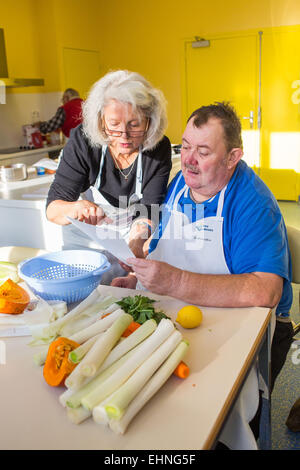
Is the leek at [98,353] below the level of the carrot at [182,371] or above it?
above

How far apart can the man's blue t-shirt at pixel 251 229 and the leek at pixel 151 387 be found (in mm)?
440

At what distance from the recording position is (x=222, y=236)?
4.78 feet

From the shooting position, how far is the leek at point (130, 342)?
3.17ft

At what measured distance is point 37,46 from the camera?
5.91m

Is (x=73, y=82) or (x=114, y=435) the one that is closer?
(x=114, y=435)

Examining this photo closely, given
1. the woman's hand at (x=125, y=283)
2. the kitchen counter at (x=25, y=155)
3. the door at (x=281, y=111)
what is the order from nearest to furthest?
1. the woman's hand at (x=125, y=283)
2. the kitchen counter at (x=25, y=155)
3. the door at (x=281, y=111)

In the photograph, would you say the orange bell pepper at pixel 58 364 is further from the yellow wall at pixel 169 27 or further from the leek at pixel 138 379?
the yellow wall at pixel 169 27

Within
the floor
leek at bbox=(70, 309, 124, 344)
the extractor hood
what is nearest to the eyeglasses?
leek at bbox=(70, 309, 124, 344)

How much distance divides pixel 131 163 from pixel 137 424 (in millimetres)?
1420

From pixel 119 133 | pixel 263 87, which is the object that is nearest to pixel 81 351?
pixel 119 133

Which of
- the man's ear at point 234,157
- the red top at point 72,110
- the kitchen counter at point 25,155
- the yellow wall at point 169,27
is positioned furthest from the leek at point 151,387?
the yellow wall at point 169,27

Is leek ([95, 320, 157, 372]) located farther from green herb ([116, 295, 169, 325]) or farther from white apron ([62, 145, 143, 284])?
white apron ([62, 145, 143, 284])

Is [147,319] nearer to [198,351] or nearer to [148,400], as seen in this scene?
[198,351]
